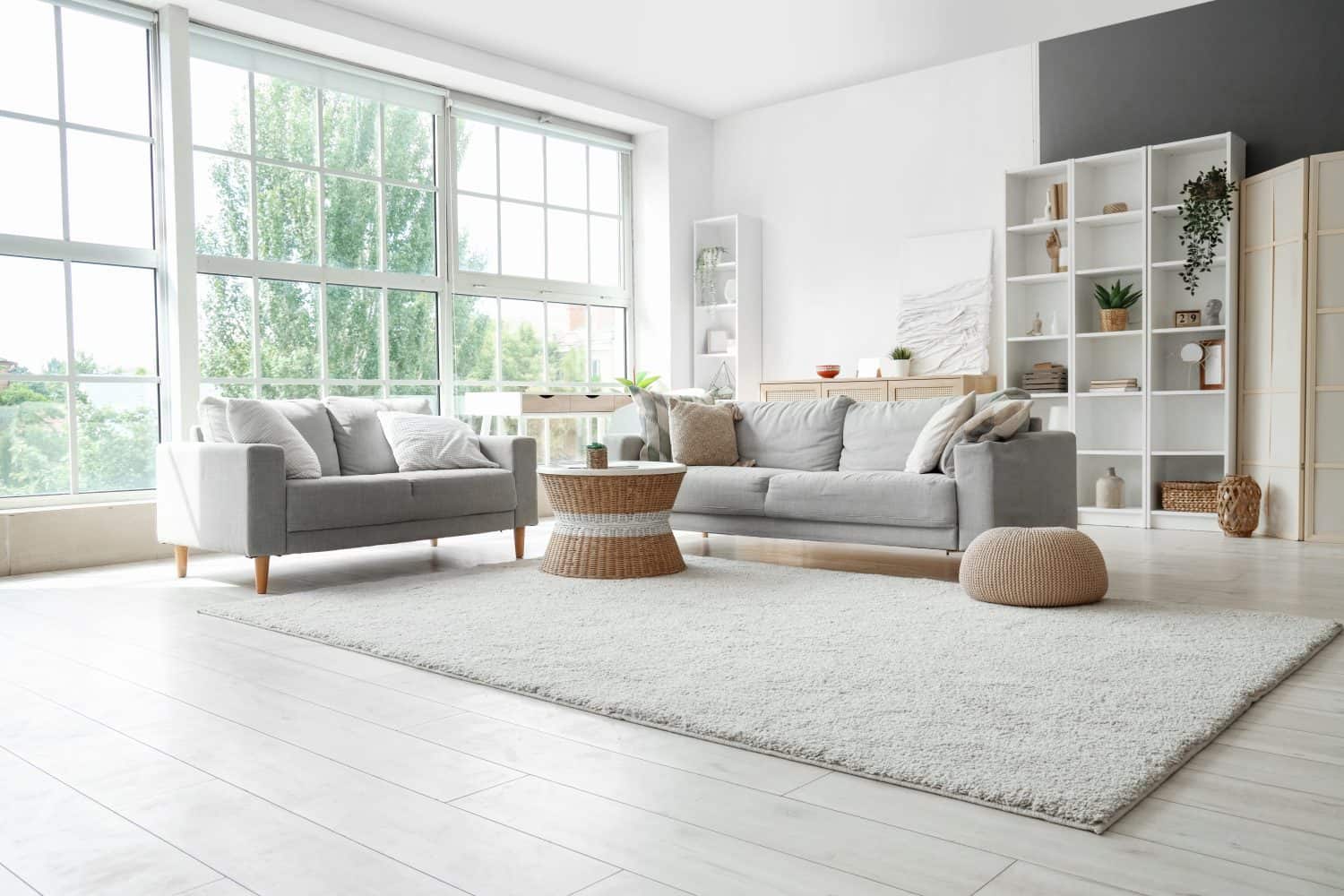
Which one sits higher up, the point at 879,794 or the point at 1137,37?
the point at 1137,37

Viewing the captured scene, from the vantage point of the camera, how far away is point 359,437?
207 inches

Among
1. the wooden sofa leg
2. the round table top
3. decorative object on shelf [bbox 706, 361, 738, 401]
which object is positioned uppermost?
decorative object on shelf [bbox 706, 361, 738, 401]

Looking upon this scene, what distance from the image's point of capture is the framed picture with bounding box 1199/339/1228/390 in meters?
6.11

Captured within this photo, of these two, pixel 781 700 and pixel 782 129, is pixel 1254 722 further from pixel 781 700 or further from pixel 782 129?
pixel 782 129

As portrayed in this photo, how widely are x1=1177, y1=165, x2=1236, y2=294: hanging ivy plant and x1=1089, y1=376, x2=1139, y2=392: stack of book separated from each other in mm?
653

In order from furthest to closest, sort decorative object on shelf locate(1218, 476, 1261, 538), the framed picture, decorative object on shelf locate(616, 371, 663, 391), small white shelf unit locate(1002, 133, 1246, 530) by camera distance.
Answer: decorative object on shelf locate(616, 371, 663, 391) < small white shelf unit locate(1002, 133, 1246, 530) < the framed picture < decorative object on shelf locate(1218, 476, 1261, 538)

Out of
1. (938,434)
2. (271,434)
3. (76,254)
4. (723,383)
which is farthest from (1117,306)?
(76,254)

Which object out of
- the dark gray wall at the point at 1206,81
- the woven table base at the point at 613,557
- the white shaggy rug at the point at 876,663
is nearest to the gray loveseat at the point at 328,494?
the white shaggy rug at the point at 876,663

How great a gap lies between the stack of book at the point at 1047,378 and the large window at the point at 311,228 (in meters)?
4.09

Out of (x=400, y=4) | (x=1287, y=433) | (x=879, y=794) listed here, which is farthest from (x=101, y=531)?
(x=1287, y=433)

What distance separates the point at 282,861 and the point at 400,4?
5.75 meters

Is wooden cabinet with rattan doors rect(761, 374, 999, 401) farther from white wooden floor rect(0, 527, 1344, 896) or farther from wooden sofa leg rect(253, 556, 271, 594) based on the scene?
white wooden floor rect(0, 527, 1344, 896)

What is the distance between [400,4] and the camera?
244 inches

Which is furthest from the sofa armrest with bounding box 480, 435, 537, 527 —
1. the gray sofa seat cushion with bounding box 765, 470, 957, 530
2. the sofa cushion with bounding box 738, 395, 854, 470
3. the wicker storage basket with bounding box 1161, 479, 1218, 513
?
the wicker storage basket with bounding box 1161, 479, 1218, 513
